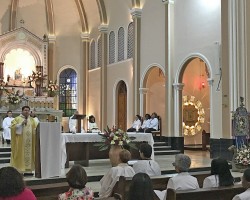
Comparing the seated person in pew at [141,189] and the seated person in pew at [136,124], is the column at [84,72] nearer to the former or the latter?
the seated person in pew at [136,124]

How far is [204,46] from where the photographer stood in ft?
46.6

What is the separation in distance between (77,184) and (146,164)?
83.1 inches

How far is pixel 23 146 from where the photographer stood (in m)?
8.70

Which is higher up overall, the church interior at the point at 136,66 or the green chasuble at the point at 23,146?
the church interior at the point at 136,66

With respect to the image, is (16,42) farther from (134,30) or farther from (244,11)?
(244,11)

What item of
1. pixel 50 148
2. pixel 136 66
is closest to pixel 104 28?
pixel 136 66

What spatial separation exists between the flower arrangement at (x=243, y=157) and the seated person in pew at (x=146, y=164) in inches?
201

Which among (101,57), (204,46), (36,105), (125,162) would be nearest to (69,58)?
(101,57)

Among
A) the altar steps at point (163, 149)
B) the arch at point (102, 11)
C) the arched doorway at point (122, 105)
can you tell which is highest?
the arch at point (102, 11)

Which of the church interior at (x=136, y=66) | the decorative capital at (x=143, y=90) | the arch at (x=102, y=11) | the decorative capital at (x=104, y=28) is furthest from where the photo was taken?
the decorative capital at (x=104, y=28)

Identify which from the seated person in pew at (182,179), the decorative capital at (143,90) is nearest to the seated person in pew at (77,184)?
the seated person in pew at (182,179)

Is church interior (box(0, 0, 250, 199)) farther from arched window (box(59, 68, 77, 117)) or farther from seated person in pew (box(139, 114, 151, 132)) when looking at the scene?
seated person in pew (box(139, 114, 151, 132))

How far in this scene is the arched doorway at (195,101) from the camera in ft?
59.7

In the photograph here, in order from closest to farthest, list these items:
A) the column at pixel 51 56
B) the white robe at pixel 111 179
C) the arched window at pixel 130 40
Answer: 1. the white robe at pixel 111 179
2. the arched window at pixel 130 40
3. the column at pixel 51 56
